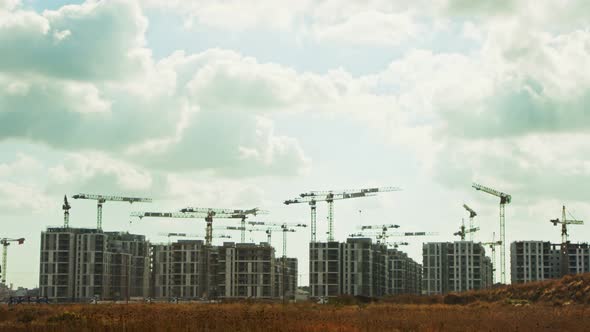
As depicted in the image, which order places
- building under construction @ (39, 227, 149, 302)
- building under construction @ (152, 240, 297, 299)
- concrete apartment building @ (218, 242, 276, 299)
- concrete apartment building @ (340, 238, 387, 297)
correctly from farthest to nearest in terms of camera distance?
building under construction @ (152, 240, 297, 299) → concrete apartment building @ (218, 242, 276, 299) → concrete apartment building @ (340, 238, 387, 297) → building under construction @ (39, 227, 149, 302)

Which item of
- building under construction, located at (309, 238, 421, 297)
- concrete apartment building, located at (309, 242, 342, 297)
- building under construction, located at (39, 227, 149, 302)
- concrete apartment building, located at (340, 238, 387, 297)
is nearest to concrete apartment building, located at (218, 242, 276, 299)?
concrete apartment building, located at (309, 242, 342, 297)

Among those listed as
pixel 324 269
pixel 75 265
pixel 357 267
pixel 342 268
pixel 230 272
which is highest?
pixel 75 265

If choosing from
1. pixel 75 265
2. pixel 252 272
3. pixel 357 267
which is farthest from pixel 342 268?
pixel 75 265

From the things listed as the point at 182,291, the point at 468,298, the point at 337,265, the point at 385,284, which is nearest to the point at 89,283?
the point at 182,291

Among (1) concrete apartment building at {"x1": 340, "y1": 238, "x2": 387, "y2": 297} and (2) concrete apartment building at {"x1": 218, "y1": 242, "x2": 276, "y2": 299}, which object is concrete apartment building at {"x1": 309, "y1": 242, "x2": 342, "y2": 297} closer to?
(1) concrete apartment building at {"x1": 340, "y1": 238, "x2": 387, "y2": 297}

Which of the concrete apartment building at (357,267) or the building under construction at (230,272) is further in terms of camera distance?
the building under construction at (230,272)

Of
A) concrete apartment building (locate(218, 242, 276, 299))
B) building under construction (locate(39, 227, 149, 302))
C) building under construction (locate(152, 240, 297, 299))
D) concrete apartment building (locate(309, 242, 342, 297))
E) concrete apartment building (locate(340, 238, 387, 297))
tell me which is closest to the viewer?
building under construction (locate(39, 227, 149, 302))

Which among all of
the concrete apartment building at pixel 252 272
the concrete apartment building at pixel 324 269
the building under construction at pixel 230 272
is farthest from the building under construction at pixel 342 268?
the concrete apartment building at pixel 252 272

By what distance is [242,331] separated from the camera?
3241 cm

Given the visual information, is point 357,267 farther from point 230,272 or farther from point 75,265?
point 75,265

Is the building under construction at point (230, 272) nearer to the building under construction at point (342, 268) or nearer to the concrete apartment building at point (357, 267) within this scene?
the building under construction at point (342, 268)

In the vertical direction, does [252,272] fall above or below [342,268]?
below

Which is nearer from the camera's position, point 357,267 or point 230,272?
point 357,267

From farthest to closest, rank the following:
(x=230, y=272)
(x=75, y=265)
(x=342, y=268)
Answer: (x=230, y=272) < (x=342, y=268) < (x=75, y=265)
